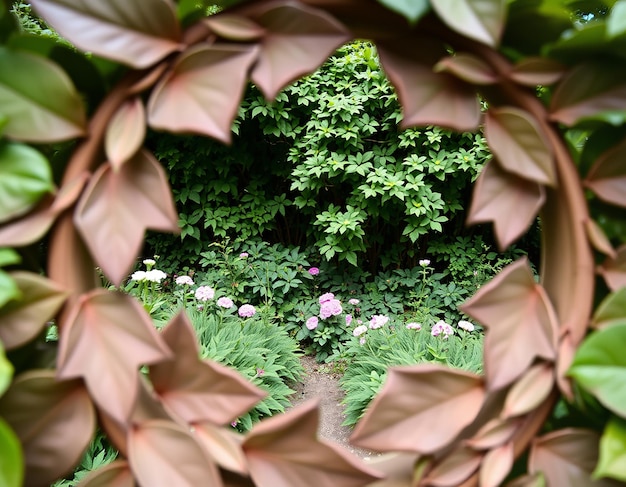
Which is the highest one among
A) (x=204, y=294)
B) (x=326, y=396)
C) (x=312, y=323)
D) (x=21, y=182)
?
(x=21, y=182)

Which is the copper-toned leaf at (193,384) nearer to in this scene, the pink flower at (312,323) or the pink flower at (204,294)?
the pink flower at (204,294)

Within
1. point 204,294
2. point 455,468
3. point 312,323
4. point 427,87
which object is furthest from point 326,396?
point 427,87

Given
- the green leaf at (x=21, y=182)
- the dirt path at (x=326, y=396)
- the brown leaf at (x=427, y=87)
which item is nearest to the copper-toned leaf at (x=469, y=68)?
the brown leaf at (x=427, y=87)

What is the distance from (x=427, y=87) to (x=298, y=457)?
13.7 inches

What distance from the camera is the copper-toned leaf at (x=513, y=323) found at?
427 millimetres

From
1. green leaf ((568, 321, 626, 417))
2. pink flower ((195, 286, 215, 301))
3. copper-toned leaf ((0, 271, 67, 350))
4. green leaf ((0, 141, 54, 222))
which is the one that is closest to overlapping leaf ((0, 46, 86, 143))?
green leaf ((0, 141, 54, 222))

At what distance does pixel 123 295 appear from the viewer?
410 millimetres

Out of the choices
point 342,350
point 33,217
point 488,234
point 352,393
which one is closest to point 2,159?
point 33,217

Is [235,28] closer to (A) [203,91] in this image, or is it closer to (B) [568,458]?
(A) [203,91]

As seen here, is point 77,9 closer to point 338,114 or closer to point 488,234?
point 338,114

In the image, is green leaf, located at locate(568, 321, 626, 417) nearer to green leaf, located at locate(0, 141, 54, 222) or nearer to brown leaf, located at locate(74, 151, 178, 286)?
brown leaf, located at locate(74, 151, 178, 286)

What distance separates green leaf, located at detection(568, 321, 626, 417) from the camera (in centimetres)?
39

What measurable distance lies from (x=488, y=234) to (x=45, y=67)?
3542 millimetres

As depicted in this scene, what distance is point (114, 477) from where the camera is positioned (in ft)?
1.37
